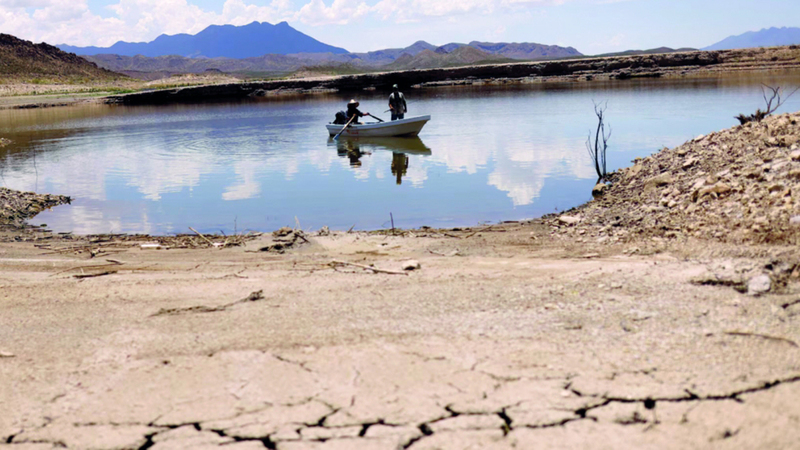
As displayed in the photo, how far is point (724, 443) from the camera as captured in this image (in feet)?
11.6

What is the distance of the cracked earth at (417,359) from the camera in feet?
12.6

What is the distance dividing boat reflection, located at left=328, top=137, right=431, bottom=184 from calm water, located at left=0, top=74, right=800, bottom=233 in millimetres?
71

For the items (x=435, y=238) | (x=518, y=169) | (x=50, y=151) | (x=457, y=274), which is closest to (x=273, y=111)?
(x=50, y=151)

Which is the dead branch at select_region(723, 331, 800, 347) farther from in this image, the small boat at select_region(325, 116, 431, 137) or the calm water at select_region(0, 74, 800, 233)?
the small boat at select_region(325, 116, 431, 137)

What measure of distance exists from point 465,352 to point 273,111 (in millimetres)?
43948

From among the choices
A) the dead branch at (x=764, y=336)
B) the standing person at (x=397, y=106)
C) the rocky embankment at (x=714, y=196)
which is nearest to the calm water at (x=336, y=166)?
the standing person at (x=397, y=106)

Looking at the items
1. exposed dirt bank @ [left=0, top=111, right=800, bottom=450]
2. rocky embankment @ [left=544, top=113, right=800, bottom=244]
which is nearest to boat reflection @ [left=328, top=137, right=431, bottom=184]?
rocky embankment @ [left=544, top=113, right=800, bottom=244]

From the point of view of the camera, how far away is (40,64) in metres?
117

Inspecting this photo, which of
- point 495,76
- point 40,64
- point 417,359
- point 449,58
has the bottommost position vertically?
point 417,359

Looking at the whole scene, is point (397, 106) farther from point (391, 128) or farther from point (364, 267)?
point (364, 267)

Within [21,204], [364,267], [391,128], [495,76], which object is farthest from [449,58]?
[364,267]

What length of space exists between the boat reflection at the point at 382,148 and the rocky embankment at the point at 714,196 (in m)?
9.44

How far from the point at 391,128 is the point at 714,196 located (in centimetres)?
1692

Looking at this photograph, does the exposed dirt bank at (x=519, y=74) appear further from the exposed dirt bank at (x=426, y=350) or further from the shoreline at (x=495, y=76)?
the exposed dirt bank at (x=426, y=350)
